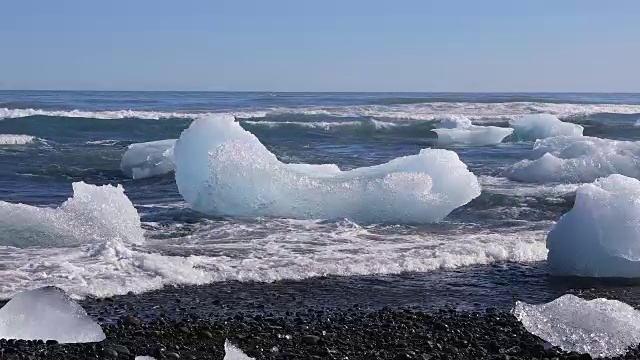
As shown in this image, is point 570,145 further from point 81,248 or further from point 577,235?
point 81,248

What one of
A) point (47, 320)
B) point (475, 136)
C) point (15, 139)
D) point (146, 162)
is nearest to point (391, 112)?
point (475, 136)

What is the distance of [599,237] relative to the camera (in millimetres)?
8102

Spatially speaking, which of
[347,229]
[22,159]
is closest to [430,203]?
[347,229]

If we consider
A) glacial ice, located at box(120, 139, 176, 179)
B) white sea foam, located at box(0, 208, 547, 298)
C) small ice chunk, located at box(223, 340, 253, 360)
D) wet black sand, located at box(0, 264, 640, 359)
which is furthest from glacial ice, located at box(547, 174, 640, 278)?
glacial ice, located at box(120, 139, 176, 179)

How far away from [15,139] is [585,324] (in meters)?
22.0

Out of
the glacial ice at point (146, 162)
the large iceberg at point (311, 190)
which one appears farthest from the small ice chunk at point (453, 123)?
the large iceberg at point (311, 190)

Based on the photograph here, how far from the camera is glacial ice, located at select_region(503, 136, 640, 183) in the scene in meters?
15.7

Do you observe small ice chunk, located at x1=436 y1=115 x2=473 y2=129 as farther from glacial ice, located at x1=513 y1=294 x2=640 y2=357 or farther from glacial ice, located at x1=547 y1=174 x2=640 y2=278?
glacial ice, located at x1=513 y1=294 x2=640 y2=357

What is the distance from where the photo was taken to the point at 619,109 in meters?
52.3

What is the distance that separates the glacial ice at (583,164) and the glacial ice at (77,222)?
911cm

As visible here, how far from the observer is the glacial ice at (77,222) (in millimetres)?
8664

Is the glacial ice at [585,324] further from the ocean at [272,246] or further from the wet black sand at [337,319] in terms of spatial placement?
the ocean at [272,246]

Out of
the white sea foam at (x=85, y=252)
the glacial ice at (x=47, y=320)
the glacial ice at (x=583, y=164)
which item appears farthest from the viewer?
the glacial ice at (x=583, y=164)

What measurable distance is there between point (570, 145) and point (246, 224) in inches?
407
